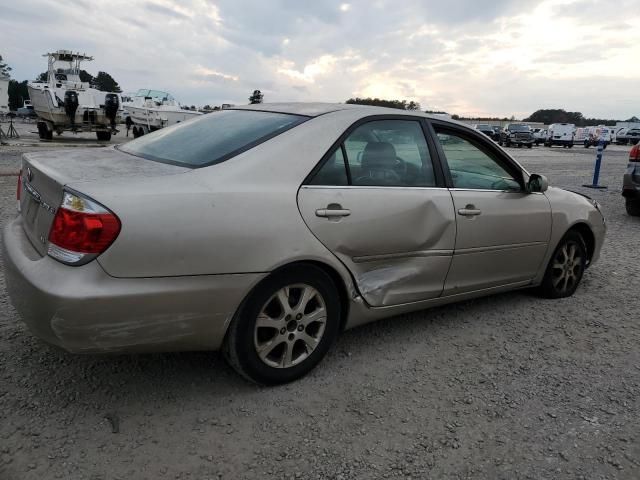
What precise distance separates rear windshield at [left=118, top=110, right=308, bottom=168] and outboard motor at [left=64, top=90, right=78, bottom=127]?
678 inches

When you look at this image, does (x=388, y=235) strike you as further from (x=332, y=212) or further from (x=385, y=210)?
(x=332, y=212)

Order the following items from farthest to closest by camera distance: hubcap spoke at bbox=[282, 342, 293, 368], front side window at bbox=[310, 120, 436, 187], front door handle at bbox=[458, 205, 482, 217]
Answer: front door handle at bbox=[458, 205, 482, 217]
front side window at bbox=[310, 120, 436, 187]
hubcap spoke at bbox=[282, 342, 293, 368]

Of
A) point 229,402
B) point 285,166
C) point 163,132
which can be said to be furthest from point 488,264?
point 163,132

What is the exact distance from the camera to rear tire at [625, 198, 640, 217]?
884 centimetres

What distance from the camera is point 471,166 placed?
12.2ft

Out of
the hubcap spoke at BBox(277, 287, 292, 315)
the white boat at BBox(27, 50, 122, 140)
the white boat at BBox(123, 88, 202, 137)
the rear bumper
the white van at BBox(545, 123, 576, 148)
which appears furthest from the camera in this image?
the white van at BBox(545, 123, 576, 148)

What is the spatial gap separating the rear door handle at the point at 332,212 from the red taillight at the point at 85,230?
1.02 m

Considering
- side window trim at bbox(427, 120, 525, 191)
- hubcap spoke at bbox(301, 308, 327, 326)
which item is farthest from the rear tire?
hubcap spoke at bbox(301, 308, 327, 326)

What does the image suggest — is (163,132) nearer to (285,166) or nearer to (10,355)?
(285,166)

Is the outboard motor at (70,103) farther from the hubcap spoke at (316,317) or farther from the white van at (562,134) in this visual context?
the white van at (562,134)

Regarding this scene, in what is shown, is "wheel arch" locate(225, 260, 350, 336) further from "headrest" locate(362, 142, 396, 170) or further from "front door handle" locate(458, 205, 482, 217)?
"front door handle" locate(458, 205, 482, 217)

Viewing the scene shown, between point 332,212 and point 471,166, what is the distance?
1.44 m

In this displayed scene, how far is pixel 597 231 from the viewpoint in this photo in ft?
15.1

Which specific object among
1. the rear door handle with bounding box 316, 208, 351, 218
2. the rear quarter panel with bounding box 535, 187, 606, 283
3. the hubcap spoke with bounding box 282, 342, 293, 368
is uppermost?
the rear door handle with bounding box 316, 208, 351, 218
